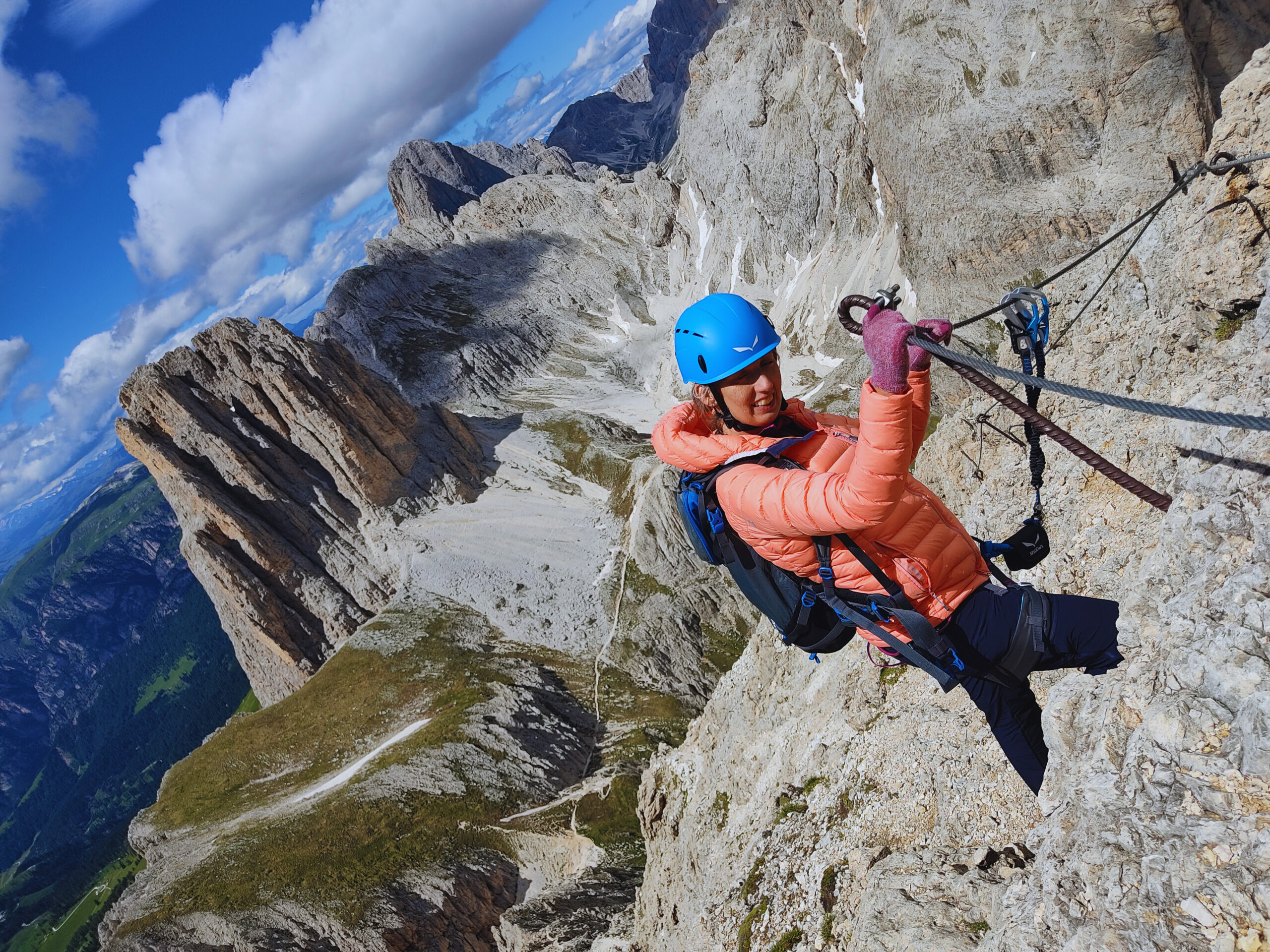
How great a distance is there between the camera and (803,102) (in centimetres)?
12250

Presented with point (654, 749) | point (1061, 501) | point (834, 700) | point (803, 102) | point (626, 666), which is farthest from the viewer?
point (803, 102)

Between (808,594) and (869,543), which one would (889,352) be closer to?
(869,543)

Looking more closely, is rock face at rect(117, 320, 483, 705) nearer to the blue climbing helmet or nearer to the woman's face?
the blue climbing helmet

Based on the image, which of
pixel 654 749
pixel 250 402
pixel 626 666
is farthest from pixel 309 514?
pixel 654 749

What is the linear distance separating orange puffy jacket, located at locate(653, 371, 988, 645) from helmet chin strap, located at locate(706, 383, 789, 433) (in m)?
0.24

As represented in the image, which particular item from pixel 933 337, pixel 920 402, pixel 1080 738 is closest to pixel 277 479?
pixel 920 402

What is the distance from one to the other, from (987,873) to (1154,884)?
4442 millimetres

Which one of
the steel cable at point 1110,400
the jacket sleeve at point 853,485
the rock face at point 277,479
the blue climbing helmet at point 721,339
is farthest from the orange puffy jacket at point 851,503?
the rock face at point 277,479

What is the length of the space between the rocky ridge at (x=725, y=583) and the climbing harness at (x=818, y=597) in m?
1.45

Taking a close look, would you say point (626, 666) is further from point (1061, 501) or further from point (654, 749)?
point (1061, 501)

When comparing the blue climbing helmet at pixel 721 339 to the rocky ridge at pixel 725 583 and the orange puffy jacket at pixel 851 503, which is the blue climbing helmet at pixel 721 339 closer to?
the orange puffy jacket at pixel 851 503

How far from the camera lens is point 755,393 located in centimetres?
682

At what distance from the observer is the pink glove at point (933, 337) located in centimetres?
577

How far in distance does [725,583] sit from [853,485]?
81300 millimetres
